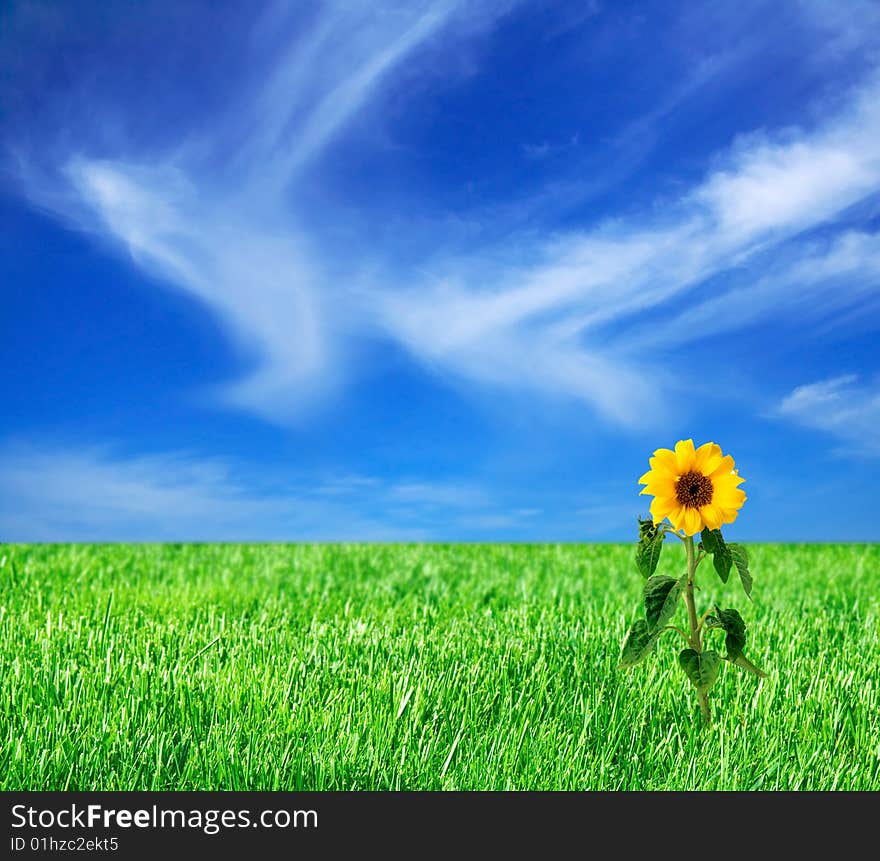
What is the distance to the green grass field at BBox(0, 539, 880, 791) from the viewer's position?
2570 mm

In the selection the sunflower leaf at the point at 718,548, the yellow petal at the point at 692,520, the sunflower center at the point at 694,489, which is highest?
the sunflower center at the point at 694,489

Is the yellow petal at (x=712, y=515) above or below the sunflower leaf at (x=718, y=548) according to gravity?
above

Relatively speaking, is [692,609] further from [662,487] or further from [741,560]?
[662,487]

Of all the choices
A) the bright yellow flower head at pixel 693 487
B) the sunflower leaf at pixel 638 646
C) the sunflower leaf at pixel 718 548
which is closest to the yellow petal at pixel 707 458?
the bright yellow flower head at pixel 693 487

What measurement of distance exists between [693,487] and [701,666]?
540mm

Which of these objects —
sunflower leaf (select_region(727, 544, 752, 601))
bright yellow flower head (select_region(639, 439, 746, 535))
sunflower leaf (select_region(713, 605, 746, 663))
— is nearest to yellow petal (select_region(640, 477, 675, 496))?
bright yellow flower head (select_region(639, 439, 746, 535))

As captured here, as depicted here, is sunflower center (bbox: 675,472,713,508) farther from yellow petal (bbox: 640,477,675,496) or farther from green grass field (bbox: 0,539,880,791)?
green grass field (bbox: 0,539,880,791)

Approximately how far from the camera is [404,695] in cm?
312

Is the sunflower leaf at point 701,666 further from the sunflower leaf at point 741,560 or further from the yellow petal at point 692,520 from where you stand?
the yellow petal at point 692,520

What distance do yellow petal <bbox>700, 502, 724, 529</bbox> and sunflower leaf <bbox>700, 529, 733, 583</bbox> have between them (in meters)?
0.04

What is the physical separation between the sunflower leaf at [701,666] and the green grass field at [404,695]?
304mm

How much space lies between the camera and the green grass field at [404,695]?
257 centimetres
